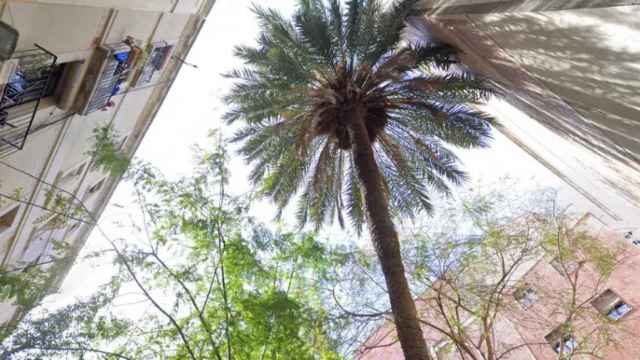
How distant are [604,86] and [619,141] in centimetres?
191

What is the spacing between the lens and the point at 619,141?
582 cm

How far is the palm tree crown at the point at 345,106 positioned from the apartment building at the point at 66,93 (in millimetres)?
3117

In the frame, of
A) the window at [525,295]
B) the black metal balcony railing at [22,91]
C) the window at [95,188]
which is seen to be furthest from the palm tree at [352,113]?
the window at [95,188]

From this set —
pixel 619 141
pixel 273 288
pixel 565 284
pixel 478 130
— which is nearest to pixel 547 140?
pixel 478 130

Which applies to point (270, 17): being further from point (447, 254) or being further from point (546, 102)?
point (447, 254)

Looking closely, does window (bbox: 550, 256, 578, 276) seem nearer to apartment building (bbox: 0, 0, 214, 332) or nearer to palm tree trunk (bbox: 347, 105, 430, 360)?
palm tree trunk (bbox: 347, 105, 430, 360)

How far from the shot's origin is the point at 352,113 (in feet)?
25.3

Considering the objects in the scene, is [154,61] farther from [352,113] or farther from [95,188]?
[352,113]

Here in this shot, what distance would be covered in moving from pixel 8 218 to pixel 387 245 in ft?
29.1

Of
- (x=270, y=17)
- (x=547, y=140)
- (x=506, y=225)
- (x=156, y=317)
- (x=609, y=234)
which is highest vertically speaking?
(x=270, y=17)

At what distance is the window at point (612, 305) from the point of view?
13.4m

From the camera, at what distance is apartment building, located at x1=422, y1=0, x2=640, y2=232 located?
3.83 metres

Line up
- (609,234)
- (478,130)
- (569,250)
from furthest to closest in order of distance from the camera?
(609,234), (569,250), (478,130)

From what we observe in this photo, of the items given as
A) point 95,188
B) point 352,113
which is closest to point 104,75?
point 95,188
